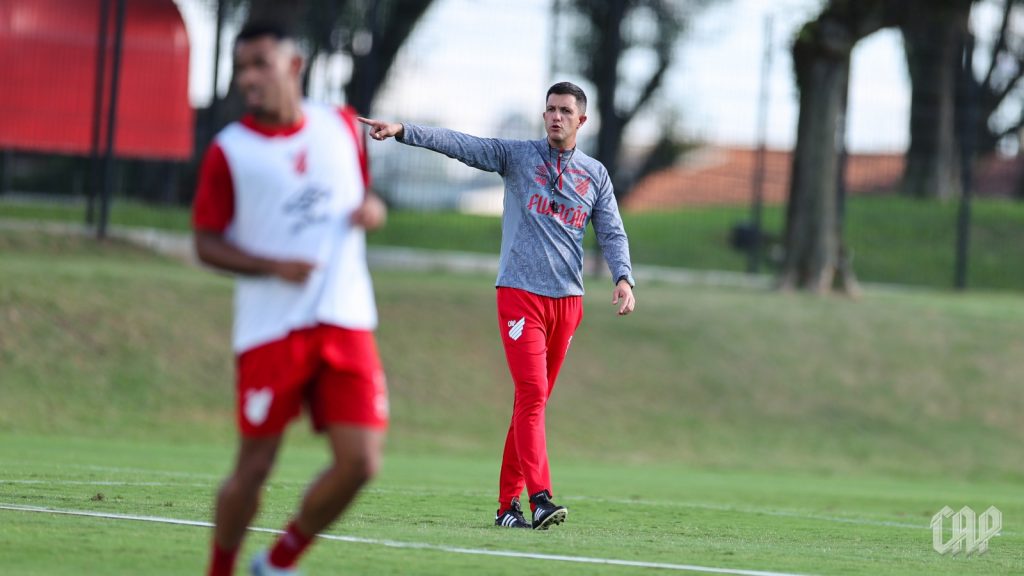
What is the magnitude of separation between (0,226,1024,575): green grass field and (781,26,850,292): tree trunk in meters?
0.99

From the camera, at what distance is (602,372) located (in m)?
19.9

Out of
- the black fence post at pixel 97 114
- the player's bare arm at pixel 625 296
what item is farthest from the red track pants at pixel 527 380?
the black fence post at pixel 97 114

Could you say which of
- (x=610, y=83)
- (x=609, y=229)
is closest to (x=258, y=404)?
(x=609, y=229)

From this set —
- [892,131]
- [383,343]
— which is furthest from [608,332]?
[892,131]

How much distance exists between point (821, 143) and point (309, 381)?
1971 cm

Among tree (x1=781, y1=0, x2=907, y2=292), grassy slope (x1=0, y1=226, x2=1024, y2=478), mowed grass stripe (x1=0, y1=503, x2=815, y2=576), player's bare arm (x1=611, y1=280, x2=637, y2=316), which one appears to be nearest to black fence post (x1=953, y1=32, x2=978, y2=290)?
tree (x1=781, y1=0, x2=907, y2=292)

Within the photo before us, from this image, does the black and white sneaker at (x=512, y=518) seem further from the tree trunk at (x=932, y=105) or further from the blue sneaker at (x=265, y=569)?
the tree trunk at (x=932, y=105)

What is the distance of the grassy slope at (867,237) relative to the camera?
26.4m

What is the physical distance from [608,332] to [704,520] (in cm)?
1082

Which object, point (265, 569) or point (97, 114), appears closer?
point (265, 569)

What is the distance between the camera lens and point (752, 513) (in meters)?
10.9

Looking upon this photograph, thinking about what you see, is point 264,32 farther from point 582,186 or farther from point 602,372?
point 602,372

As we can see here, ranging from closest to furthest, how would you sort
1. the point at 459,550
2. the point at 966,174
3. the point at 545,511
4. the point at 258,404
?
the point at 258,404 < the point at 459,550 < the point at 545,511 < the point at 966,174

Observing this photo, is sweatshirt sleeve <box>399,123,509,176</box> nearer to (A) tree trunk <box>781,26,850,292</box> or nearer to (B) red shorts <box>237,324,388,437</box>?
(B) red shorts <box>237,324,388,437</box>
